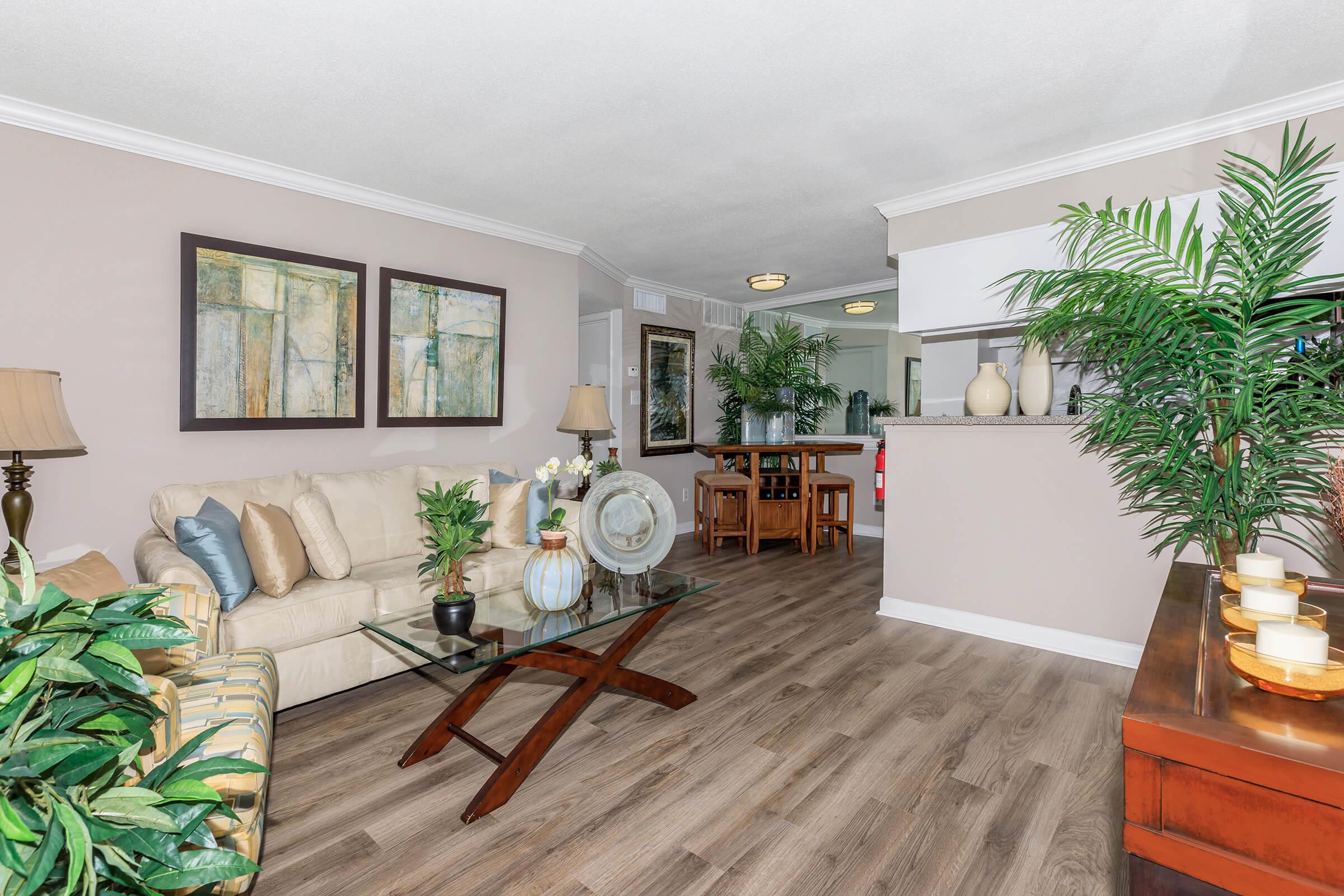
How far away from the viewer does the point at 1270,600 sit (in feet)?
3.64

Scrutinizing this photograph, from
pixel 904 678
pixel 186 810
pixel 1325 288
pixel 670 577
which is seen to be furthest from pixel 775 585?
pixel 186 810

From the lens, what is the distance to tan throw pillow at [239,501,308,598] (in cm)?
260

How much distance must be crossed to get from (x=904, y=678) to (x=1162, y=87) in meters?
2.71

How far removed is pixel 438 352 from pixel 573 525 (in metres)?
1.42

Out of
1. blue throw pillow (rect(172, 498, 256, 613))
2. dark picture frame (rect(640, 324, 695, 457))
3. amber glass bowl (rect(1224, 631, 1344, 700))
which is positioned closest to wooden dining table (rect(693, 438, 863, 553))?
dark picture frame (rect(640, 324, 695, 457))

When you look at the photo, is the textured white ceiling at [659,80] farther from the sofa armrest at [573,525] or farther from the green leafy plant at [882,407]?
the green leafy plant at [882,407]

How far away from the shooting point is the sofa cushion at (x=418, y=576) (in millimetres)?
2875

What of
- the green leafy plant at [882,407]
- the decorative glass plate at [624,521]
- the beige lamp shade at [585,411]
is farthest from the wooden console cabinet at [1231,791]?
the green leafy plant at [882,407]

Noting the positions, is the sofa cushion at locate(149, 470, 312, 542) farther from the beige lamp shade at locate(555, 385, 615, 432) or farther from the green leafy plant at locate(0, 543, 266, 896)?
the green leafy plant at locate(0, 543, 266, 896)

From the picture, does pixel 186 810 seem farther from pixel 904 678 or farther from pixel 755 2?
pixel 904 678

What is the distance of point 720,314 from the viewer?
693 centimetres

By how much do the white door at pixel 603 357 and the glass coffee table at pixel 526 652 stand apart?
318 centimetres

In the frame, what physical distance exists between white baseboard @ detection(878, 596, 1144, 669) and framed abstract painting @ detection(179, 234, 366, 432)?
342cm

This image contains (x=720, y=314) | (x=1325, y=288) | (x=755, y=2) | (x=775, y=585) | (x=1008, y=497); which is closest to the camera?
(x=755, y=2)
